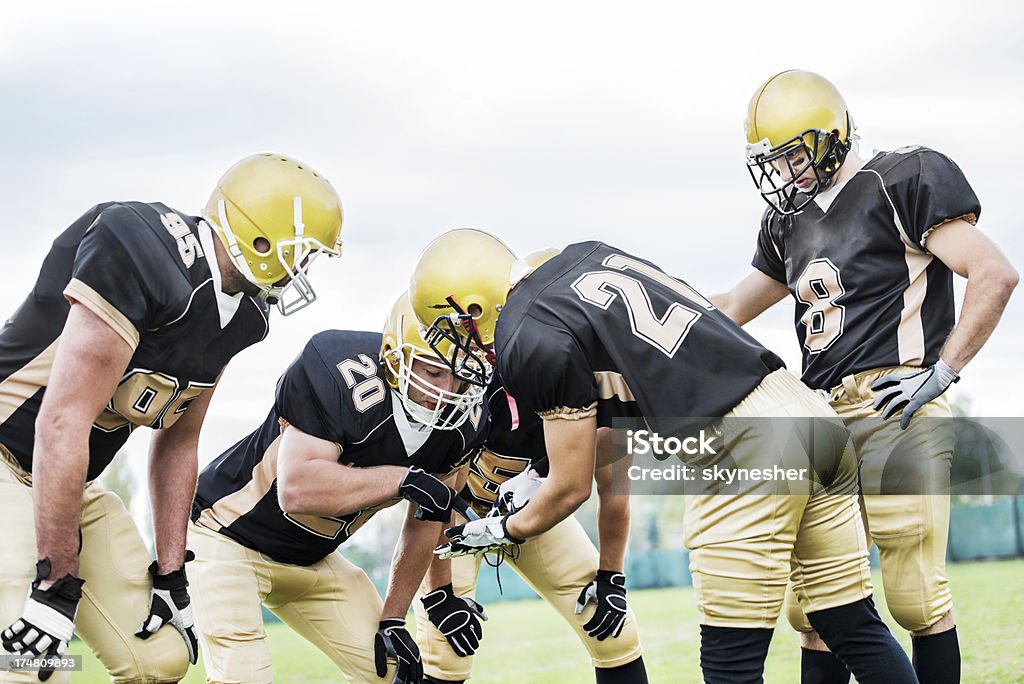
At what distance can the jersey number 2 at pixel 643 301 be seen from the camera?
279 cm

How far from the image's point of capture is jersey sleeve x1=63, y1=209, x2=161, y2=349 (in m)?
2.79

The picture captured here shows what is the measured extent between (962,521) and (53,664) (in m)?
15.9

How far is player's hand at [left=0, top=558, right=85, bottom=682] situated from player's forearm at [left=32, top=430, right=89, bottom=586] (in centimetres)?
3

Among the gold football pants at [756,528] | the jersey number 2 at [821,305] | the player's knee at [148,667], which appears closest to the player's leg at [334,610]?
the player's knee at [148,667]

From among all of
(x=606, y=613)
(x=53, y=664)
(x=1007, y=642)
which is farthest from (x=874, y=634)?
(x=1007, y=642)

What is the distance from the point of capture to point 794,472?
276 cm

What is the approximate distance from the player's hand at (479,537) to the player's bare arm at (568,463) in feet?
0.94

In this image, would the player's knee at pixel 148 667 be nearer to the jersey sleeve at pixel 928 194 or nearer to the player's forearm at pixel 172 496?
the player's forearm at pixel 172 496

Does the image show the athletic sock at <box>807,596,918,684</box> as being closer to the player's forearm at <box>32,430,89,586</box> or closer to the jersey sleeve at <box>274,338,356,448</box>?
the jersey sleeve at <box>274,338,356,448</box>

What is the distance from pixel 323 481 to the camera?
335 cm

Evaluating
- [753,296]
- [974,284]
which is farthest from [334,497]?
[974,284]

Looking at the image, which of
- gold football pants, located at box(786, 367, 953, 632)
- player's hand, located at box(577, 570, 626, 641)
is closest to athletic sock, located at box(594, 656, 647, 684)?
player's hand, located at box(577, 570, 626, 641)

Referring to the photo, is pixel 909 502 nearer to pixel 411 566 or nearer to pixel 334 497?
pixel 411 566

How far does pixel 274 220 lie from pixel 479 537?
1176 mm
